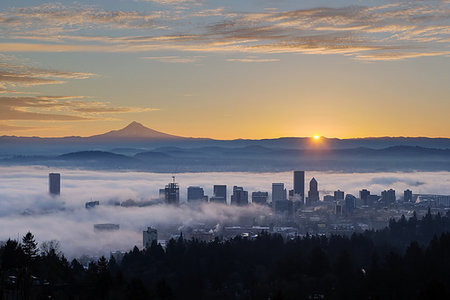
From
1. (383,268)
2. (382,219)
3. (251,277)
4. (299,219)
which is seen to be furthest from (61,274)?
(299,219)

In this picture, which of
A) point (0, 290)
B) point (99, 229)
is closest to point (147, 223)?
point (99, 229)

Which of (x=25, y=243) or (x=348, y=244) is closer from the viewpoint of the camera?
(x=25, y=243)

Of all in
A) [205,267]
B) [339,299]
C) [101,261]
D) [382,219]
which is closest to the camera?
[339,299]

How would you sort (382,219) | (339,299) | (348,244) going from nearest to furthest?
(339,299)
(348,244)
(382,219)

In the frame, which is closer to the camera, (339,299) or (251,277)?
(339,299)

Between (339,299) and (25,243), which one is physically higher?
(25,243)

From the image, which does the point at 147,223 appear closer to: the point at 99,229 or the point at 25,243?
the point at 99,229

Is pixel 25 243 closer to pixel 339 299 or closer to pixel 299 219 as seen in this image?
pixel 339 299
